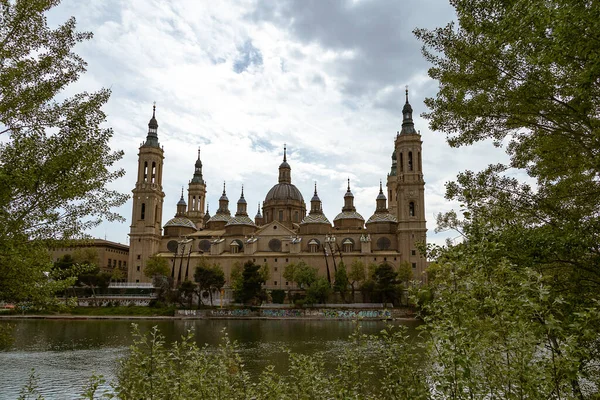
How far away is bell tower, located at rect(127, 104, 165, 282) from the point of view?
75.8 meters

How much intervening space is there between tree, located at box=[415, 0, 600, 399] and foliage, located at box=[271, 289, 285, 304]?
54963 millimetres

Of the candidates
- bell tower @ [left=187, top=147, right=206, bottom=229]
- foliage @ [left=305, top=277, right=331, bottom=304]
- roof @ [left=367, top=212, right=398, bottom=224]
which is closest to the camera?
foliage @ [left=305, top=277, right=331, bottom=304]

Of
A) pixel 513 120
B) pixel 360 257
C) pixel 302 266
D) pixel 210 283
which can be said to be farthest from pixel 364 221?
pixel 513 120

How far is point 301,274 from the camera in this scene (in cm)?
6075

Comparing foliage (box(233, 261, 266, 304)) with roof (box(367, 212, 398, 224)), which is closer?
foliage (box(233, 261, 266, 304))

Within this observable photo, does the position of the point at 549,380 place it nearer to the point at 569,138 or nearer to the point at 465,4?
the point at 569,138

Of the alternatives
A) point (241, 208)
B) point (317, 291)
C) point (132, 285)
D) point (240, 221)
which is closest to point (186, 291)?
point (132, 285)

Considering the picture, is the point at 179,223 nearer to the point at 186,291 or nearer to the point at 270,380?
the point at 186,291

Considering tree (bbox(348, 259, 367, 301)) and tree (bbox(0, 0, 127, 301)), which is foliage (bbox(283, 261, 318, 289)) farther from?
tree (bbox(0, 0, 127, 301))

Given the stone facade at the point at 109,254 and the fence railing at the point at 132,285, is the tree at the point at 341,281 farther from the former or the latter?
the stone facade at the point at 109,254

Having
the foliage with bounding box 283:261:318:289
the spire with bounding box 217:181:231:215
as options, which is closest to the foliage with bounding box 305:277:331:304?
the foliage with bounding box 283:261:318:289

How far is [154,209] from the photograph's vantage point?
78.2 m

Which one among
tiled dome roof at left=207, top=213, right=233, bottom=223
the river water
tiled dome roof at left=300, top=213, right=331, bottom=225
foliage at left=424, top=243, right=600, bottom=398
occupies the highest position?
tiled dome roof at left=207, top=213, right=233, bottom=223

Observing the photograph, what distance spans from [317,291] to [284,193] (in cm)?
2988
